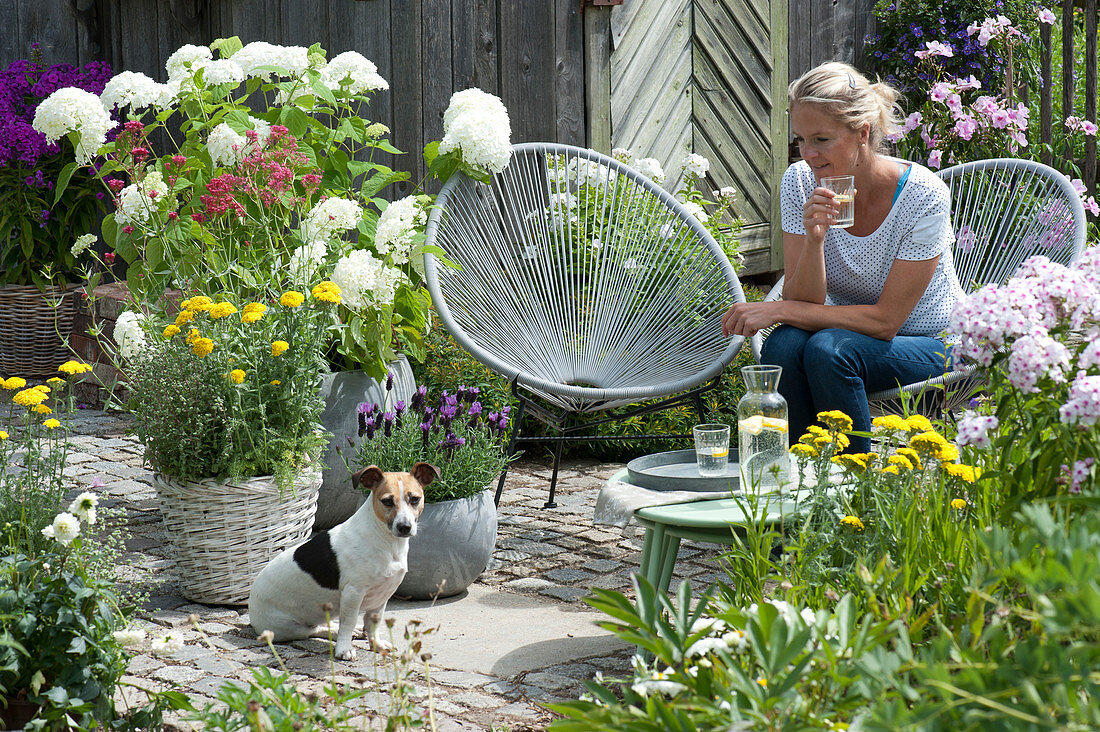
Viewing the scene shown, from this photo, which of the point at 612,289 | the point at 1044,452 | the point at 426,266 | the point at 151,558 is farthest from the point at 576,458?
the point at 1044,452

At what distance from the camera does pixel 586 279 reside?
402 centimetres

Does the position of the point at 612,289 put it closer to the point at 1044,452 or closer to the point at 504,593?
the point at 504,593

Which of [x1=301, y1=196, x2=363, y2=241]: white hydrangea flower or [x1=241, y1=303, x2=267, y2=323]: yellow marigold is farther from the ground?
[x1=301, y1=196, x2=363, y2=241]: white hydrangea flower

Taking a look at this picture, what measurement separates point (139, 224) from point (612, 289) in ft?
5.22

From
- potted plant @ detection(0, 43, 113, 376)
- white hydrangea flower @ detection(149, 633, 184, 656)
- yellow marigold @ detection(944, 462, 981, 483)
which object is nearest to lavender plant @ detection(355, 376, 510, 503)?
white hydrangea flower @ detection(149, 633, 184, 656)

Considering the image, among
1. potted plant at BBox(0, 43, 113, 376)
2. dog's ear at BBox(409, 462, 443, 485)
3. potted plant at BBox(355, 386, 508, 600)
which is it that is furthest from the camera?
potted plant at BBox(0, 43, 113, 376)

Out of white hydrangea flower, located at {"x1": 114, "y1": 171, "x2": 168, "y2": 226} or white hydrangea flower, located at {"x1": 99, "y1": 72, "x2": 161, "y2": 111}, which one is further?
white hydrangea flower, located at {"x1": 99, "y1": 72, "x2": 161, "y2": 111}

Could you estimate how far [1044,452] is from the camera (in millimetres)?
1588

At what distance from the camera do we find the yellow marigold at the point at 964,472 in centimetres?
183

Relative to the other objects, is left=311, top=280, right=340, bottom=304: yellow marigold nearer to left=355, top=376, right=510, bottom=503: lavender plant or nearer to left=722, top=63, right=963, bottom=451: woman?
left=355, top=376, right=510, bottom=503: lavender plant

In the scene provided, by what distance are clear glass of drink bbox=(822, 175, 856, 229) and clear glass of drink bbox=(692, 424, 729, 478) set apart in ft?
2.77

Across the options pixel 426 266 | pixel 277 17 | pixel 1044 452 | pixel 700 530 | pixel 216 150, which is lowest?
pixel 700 530

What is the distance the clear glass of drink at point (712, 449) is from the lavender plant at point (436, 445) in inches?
29.8

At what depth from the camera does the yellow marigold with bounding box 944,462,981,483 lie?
72.1 inches
